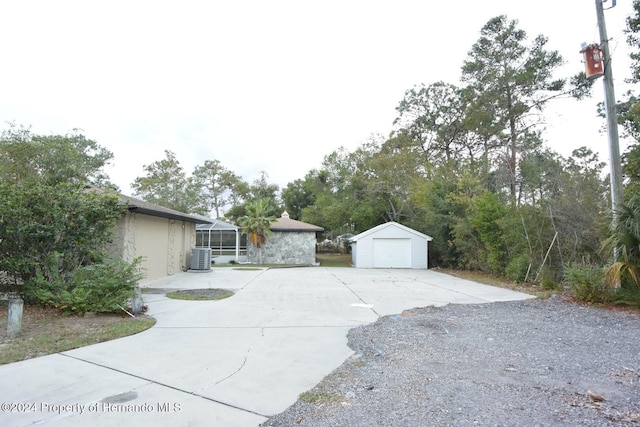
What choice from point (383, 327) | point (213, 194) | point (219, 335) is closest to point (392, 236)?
point (383, 327)

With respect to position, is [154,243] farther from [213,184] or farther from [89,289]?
[213,184]

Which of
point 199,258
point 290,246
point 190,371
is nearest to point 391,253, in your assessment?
point 290,246

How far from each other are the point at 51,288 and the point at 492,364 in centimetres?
765

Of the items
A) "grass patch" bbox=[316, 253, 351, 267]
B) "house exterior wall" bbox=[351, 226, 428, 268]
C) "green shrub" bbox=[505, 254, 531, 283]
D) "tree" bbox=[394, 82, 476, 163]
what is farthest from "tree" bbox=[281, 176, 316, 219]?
"green shrub" bbox=[505, 254, 531, 283]

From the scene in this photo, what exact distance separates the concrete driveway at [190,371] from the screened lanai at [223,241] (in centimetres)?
1662

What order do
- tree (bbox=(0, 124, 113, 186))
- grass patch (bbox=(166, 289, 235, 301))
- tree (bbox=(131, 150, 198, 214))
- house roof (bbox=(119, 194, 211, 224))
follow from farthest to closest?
tree (bbox=(131, 150, 198, 214)), tree (bbox=(0, 124, 113, 186)), house roof (bbox=(119, 194, 211, 224)), grass patch (bbox=(166, 289, 235, 301))

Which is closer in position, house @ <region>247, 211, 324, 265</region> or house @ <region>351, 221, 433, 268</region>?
house @ <region>351, 221, 433, 268</region>

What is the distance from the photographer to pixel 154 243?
12977 mm

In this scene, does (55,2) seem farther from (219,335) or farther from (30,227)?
(219,335)

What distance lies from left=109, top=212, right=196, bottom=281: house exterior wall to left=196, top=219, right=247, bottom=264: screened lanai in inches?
261

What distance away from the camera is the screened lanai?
935 inches

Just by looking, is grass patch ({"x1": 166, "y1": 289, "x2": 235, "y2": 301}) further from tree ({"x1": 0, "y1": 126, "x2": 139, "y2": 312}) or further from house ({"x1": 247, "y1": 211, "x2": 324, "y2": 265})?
house ({"x1": 247, "y1": 211, "x2": 324, "y2": 265})

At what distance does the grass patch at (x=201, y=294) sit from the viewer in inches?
346

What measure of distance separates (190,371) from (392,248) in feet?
58.6
